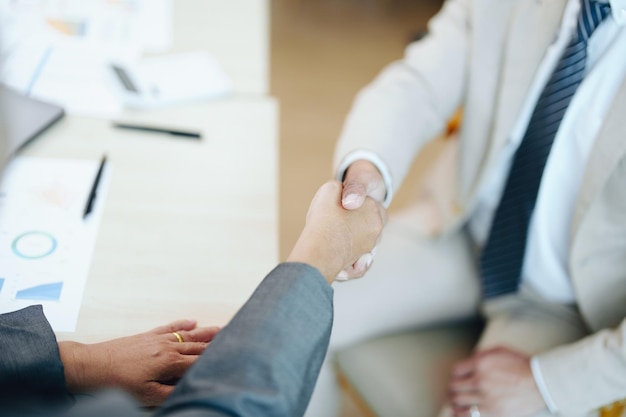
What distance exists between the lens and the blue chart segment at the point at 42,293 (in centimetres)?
67

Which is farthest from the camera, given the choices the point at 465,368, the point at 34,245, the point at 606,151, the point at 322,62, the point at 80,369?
the point at 322,62

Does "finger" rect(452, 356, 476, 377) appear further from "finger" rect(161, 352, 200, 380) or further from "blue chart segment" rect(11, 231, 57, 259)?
"blue chart segment" rect(11, 231, 57, 259)

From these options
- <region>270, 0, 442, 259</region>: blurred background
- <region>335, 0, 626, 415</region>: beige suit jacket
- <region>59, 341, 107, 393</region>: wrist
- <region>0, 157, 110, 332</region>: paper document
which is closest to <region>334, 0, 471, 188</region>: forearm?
<region>335, 0, 626, 415</region>: beige suit jacket

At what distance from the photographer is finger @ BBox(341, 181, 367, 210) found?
0.77m

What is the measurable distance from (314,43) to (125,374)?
196 centimetres

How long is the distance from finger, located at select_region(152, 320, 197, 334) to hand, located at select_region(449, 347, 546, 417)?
17.1 inches

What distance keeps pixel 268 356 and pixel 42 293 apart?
298 millimetres

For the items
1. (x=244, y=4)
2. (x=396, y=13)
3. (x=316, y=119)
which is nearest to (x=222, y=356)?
(x=244, y=4)

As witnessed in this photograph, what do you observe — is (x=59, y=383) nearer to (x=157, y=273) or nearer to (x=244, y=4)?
(x=157, y=273)

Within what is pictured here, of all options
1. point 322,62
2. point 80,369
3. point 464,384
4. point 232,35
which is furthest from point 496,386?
point 322,62

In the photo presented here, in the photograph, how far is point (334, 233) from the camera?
0.71 metres

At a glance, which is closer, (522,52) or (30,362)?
(30,362)

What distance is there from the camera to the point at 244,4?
124cm

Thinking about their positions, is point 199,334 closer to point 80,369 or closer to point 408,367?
point 80,369
